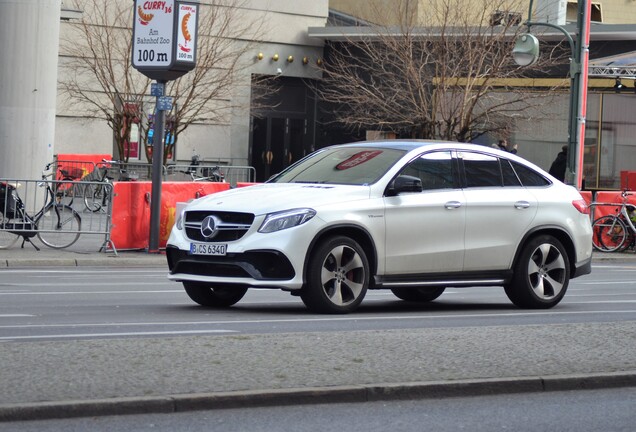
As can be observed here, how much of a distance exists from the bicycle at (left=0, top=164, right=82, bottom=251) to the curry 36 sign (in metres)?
2.64

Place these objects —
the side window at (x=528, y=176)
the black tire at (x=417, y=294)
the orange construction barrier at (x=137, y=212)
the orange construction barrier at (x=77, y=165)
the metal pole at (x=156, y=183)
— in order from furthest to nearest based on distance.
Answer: the orange construction barrier at (x=77, y=165) → the orange construction barrier at (x=137, y=212) → the metal pole at (x=156, y=183) → the black tire at (x=417, y=294) → the side window at (x=528, y=176)

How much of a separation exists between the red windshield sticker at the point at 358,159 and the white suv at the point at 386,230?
13 millimetres

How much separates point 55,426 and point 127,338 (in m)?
2.82

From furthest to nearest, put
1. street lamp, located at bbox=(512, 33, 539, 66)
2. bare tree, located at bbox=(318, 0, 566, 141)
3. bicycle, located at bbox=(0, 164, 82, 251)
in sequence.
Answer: bare tree, located at bbox=(318, 0, 566, 141)
street lamp, located at bbox=(512, 33, 539, 66)
bicycle, located at bbox=(0, 164, 82, 251)

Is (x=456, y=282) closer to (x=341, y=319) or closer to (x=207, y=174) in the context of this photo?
(x=341, y=319)

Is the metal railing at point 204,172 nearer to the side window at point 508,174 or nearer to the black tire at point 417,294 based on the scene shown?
the black tire at point 417,294

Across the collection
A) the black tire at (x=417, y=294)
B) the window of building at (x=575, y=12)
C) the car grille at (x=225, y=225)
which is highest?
the window of building at (x=575, y=12)

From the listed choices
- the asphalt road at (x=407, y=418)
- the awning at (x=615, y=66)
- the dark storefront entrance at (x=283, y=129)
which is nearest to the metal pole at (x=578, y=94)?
the awning at (x=615, y=66)

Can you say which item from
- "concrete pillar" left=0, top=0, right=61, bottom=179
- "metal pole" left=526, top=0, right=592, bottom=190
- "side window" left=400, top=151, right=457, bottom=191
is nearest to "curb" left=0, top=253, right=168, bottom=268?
"side window" left=400, top=151, right=457, bottom=191

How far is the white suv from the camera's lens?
1232cm

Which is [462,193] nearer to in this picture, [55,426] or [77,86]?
[55,426]

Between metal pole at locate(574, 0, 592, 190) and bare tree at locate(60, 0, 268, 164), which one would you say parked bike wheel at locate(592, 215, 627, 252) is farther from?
bare tree at locate(60, 0, 268, 164)

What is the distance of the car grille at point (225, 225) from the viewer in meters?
12.4

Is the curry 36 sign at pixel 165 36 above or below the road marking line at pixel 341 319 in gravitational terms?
above
